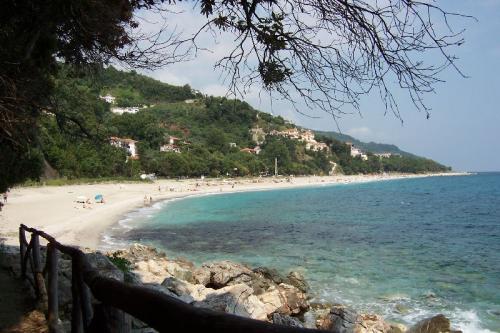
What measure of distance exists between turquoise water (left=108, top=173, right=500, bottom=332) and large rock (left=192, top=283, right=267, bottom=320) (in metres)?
4.58

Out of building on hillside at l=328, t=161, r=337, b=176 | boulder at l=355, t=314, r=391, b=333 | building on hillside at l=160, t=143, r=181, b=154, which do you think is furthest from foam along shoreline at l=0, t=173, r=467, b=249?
building on hillside at l=328, t=161, r=337, b=176

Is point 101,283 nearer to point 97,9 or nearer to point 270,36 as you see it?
point 270,36

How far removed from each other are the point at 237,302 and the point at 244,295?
0.63m

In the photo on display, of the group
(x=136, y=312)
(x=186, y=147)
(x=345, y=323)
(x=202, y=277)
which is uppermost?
(x=186, y=147)

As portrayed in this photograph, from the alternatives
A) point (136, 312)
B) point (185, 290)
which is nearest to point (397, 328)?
point (185, 290)

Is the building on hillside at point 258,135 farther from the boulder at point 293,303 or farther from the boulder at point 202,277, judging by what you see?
the boulder at point 293,303

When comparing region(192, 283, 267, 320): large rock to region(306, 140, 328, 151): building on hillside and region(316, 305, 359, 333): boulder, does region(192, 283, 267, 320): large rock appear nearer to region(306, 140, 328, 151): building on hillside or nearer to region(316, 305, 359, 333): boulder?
region(316, 305, 359, 333): boulder

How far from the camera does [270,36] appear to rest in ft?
11.7

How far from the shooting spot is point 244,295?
952 centimetres

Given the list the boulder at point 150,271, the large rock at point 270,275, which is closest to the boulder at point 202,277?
the boulder at point 150,271

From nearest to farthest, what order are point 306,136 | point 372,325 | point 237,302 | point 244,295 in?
point 237,302, point 244,295, point 372,325, point 306,136

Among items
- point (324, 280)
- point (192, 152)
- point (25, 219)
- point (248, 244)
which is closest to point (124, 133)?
point (192, 152)

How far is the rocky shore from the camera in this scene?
810 centimetres

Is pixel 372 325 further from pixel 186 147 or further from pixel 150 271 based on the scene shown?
pixel 186 147
